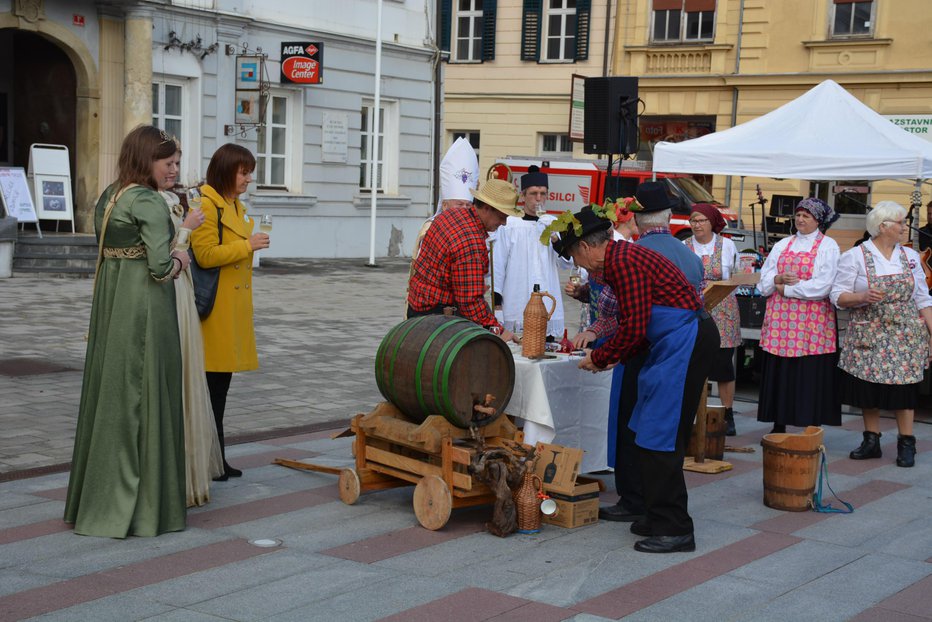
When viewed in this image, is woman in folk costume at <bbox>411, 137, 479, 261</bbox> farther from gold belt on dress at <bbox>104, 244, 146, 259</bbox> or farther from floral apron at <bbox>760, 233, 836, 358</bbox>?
gold belt on dress at <bbox>104, 244, 146, 259</bbox>

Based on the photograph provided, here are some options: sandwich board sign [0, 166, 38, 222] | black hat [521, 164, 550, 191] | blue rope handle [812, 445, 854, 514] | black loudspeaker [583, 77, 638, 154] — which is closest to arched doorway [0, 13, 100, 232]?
sandwich board sign [0, 166, 38, 222]

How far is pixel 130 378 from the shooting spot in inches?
219

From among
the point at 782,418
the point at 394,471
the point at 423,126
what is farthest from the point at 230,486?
the point at 423,126

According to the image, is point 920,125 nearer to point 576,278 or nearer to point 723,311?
point 723,311

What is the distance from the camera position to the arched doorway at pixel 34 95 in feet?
62.5

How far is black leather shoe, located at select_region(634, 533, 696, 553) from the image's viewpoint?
570 cm

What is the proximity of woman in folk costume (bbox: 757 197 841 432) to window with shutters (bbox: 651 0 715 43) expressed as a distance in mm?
22342

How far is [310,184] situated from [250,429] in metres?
14.5

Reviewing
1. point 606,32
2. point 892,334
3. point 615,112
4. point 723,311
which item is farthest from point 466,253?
point 606,32

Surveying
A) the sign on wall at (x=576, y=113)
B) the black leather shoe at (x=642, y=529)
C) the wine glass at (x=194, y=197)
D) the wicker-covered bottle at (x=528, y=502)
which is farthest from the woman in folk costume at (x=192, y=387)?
the sign on wall at (x=576, y=113)

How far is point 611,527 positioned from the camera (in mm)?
6172

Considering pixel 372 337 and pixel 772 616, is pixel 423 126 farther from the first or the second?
pixel 772 616

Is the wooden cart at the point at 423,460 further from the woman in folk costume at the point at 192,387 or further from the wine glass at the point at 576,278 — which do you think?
the wine glass at the point at 576,278

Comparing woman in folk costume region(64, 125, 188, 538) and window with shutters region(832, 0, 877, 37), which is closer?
woman in folk costume region(64, 125, 188, 538)
